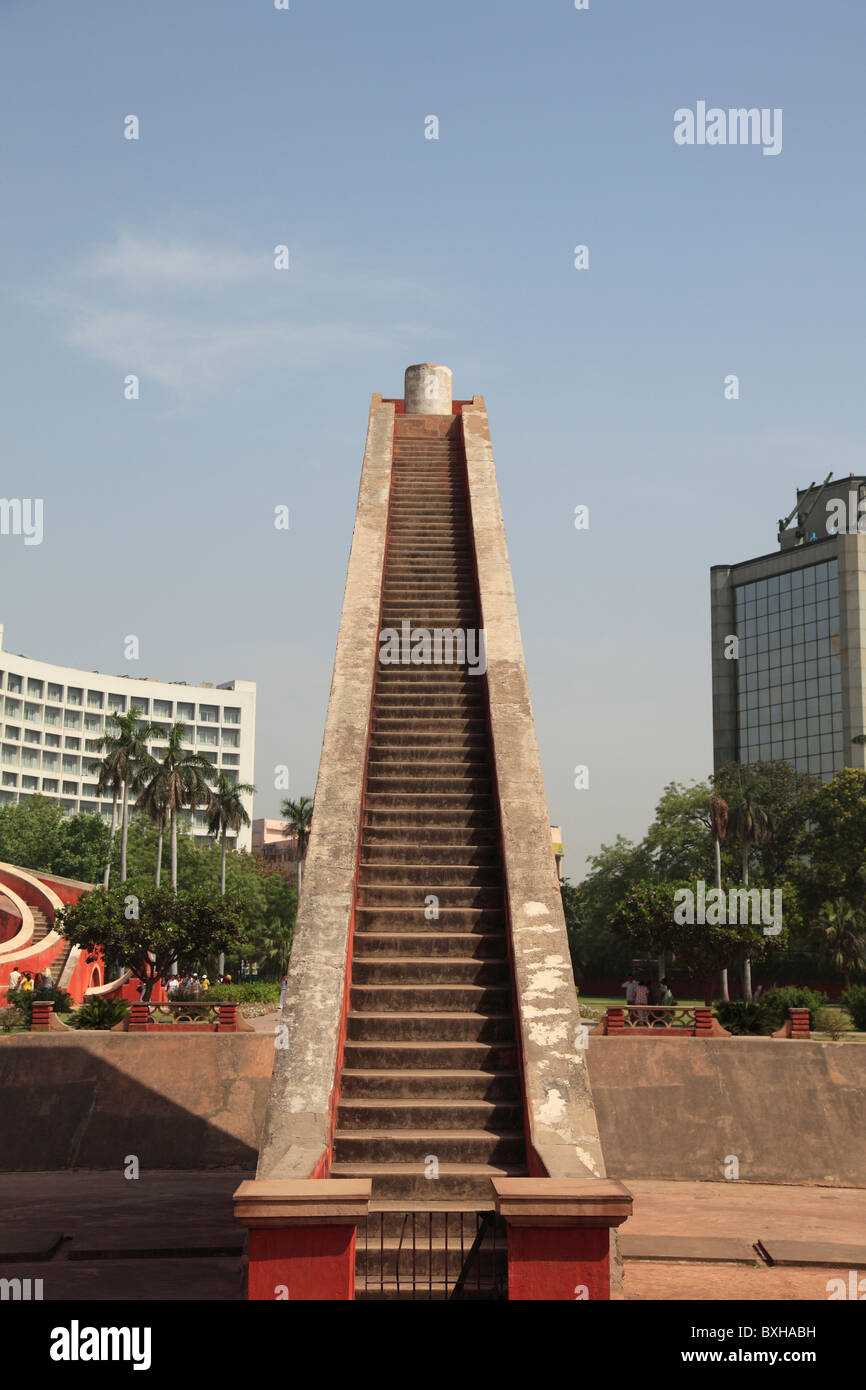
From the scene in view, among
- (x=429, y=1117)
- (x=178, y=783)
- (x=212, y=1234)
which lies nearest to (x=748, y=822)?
(x=178, y=783)

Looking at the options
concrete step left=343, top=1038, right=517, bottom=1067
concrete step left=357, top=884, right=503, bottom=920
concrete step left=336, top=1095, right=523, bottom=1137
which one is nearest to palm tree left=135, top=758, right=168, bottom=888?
concrete step left=357, top=884, right=503, bottom=920

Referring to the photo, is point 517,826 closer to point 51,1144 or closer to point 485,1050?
point 485,1050

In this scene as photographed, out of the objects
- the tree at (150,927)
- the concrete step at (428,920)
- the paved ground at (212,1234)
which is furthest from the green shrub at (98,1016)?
the tree at (150,927)

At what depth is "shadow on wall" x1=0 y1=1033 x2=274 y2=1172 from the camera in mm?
13500

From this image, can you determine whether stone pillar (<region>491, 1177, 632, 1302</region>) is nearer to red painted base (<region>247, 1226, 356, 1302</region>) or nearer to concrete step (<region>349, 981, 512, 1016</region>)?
red painted base (<region>247, 1226, 356, 1302</region>)

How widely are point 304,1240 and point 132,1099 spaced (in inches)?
354

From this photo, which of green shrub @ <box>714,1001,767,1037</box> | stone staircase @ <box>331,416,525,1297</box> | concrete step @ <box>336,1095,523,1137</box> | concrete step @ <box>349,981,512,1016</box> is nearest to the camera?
stone staircase @ <box>331,416,525,1297</box>

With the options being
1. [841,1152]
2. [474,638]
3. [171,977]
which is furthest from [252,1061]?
[171,977]

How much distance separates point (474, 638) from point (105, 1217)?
21.3ft

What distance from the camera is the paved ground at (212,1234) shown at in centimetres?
774

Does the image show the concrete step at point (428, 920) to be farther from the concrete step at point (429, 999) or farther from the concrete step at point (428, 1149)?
the concrete step at point (428, 1149)

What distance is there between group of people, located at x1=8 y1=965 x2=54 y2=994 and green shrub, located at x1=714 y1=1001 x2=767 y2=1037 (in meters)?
20.8

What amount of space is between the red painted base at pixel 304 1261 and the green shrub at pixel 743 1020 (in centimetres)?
1432

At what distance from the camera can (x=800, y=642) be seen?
8631 centimetres
